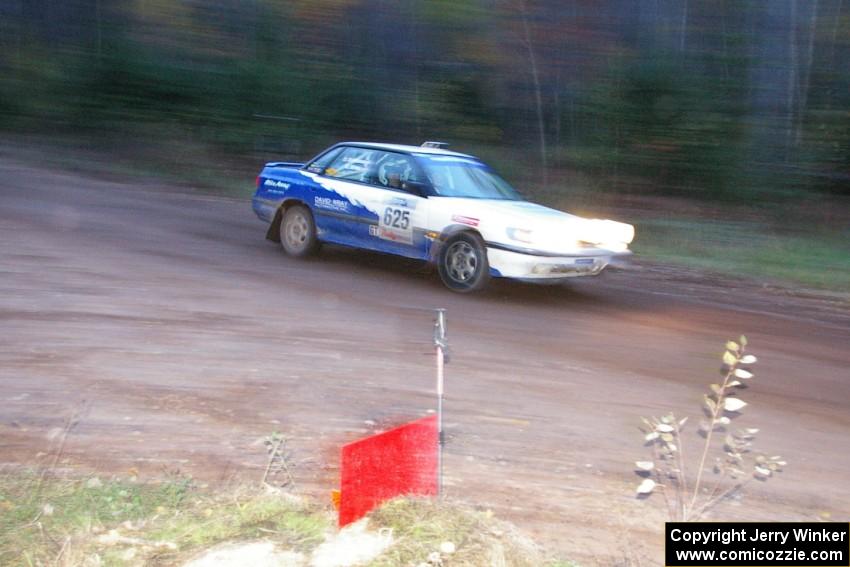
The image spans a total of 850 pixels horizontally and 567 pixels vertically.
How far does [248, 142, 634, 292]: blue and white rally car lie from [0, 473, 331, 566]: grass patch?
5.11 metres

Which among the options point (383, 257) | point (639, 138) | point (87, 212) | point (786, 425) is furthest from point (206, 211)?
point (786, 425)

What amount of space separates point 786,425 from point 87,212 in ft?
37.6

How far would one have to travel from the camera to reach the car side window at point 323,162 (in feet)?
36.8

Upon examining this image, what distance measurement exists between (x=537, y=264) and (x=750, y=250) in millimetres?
6789

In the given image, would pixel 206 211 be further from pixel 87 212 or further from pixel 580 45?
pixel 580 45

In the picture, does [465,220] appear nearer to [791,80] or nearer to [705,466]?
[705,466]

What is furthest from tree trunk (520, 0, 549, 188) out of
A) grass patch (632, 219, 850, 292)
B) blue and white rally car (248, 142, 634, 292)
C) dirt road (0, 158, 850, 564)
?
blue and white rally car (248, 142, 634, 292)

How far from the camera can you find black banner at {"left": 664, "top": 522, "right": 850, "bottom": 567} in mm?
4020

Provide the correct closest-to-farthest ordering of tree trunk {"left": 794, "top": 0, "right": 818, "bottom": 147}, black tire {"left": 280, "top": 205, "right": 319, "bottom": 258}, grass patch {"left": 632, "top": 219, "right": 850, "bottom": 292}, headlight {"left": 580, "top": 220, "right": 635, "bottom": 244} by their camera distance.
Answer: headlight {"left": 580, "top": 220, "right": 635, "bottom": 244}
black tire {"left": 280, "top": 205, "right": 319, "bottom": 258}
grass patch {"left": 632, "top": 219, "right": 850, "bottom": 292}
tree trunk {"left": 794, "top": 0, "right": 818, "bottom": 147}

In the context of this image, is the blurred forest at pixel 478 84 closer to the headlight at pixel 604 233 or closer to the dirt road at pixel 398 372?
the dirt road at pixel 398 372

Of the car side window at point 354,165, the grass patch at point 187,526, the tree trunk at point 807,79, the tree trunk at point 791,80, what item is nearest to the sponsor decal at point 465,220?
the car side window at point 354,165

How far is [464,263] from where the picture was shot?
9.82 meters

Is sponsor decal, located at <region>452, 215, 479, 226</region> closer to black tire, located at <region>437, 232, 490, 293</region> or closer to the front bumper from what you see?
black tire, located at <region>437, 232, 490, 293</region>

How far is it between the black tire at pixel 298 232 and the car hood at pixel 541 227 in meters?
1.92
